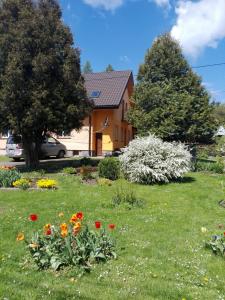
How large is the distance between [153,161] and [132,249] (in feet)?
25.4

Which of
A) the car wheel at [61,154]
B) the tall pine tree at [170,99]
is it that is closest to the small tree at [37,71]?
the tall pine tree at [170,99]

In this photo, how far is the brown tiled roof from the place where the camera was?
30812 millimetres

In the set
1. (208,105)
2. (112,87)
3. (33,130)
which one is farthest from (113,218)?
(112,87)

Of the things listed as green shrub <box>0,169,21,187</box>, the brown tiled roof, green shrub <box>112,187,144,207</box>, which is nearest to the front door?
the brown tiled roof

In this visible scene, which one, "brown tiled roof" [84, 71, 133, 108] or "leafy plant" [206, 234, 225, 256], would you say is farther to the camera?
"brown tiled roof" [84, 71, 133, 108]

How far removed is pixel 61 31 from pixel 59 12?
4.44 ft

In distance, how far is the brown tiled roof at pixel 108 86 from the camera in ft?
101

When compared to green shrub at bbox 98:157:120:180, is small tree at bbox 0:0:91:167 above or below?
above

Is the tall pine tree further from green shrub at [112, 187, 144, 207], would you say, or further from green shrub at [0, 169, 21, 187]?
green shrub at [112, 187, 144, 207]

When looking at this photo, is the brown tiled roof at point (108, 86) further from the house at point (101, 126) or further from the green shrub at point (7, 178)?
the green shrub at point (7, 178)

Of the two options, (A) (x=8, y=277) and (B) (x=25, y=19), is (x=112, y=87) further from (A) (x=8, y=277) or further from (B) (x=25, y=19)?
(A) (x=8, y=277)

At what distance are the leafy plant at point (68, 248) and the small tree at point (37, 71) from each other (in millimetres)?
12281

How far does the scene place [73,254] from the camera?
18.9 feet

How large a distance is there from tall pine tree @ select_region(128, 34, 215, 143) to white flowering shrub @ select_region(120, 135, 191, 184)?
29.1 ft
